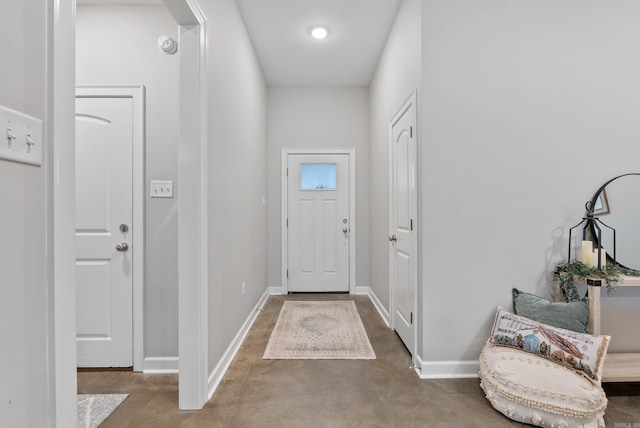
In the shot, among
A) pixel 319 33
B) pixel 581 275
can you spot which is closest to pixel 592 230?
pixel 581 275

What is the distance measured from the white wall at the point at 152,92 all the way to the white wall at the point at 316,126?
2256 mm

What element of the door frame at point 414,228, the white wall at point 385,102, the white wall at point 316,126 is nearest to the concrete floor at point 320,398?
the door frame at point 414,228

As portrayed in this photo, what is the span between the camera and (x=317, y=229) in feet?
15.1

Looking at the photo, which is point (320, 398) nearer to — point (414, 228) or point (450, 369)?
point (450, 369)

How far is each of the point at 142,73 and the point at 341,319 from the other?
2.73m

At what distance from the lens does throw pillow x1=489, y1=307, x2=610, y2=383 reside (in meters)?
1.77

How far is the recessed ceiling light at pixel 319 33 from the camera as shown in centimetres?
320

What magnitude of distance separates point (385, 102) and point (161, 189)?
2294 mm

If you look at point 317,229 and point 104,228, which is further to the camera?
point 317,229

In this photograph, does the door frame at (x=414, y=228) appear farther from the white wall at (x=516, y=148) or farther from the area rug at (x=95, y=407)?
the area rug at (x=95, y=407)

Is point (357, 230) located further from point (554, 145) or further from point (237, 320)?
point (554, 145)

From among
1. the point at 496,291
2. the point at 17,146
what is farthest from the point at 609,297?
the point at 17,146

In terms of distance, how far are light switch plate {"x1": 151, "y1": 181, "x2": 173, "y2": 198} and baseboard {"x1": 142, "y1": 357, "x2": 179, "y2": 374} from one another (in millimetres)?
1115

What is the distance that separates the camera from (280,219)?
461 cm
